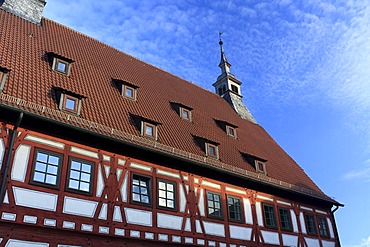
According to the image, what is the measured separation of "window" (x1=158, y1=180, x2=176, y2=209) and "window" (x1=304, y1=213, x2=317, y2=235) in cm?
861

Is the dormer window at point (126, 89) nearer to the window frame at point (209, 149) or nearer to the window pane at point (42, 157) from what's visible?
the window frame at point (209, 149)

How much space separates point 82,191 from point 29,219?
6.09 ft

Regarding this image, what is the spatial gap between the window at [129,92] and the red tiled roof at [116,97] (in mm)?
303

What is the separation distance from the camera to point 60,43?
17703 millimetres

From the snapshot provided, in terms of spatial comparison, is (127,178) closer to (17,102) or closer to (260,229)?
(17,102)

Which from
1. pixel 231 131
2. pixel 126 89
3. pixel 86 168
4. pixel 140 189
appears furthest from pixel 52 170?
pixel 231 131

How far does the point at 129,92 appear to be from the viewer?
1731 cm

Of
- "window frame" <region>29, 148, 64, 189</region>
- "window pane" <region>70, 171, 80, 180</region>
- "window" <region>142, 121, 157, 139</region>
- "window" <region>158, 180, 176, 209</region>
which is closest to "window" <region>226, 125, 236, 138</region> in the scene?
"window" <region>142, 121, 157, 139</region>

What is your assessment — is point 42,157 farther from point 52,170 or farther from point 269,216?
point 269,216

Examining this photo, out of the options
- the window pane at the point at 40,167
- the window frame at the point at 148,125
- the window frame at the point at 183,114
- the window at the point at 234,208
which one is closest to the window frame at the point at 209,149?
the window at the point at 234,208

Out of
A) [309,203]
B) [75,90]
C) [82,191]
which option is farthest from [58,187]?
[309,203]

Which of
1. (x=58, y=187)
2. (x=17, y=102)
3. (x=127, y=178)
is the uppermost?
(x=17, y=102)

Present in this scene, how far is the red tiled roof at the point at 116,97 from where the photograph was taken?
1352 centimetres

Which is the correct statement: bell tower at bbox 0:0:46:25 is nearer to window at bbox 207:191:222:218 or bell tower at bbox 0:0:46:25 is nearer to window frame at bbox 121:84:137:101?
window frame at bbox 121:84:137:101
